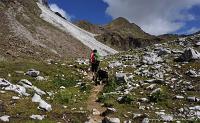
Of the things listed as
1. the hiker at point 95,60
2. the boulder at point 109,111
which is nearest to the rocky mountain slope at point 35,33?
the hiker at point 95,60

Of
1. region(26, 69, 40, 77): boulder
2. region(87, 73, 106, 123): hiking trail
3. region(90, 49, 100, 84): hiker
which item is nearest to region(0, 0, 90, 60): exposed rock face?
region(90, 49, 100, 84): hiker

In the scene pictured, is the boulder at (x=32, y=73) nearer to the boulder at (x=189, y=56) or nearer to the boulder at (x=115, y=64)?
the boulder at (x=115, y=64)

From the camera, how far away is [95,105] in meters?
28.8

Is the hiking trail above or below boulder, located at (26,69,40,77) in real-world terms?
below

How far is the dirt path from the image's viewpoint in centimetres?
2489

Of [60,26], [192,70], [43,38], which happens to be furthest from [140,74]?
[60,26]

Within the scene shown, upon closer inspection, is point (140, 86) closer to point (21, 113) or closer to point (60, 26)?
point (21, 113)

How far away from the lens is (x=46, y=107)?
82.2ft

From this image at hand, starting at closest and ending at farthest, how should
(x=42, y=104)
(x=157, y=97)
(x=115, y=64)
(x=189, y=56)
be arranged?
(x=42, y=104)
(x=157, y=97)
(x=189, y=56)
(x=115, y=64)

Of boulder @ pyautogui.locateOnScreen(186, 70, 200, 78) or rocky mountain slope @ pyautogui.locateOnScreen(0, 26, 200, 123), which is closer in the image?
rocky mountain slope @ pyautogui.locateOnScreen(0, 26, 200, 123)

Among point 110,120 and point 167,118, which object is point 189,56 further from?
point 110,120

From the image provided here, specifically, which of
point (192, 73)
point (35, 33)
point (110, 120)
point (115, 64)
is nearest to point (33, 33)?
point (35, 33)

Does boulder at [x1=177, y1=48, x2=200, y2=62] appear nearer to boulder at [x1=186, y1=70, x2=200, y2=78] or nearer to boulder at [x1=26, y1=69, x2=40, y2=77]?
boulder at [x1=186, y1=70, x2=200, y2=78]

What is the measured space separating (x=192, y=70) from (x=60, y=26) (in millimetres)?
71526
